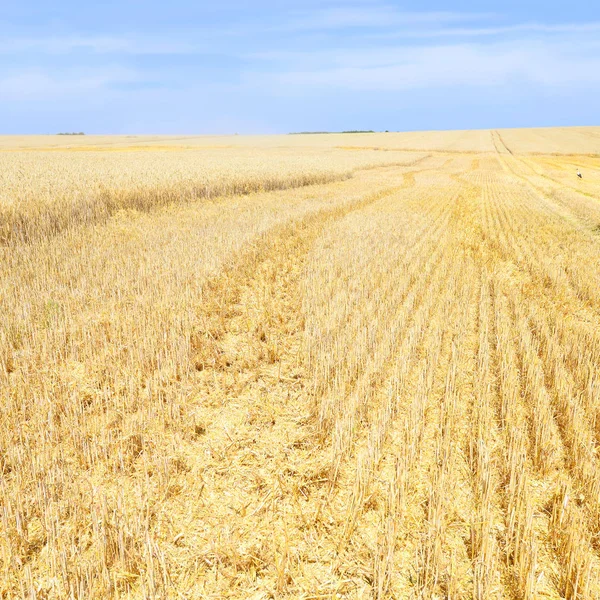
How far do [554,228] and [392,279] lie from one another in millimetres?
6982

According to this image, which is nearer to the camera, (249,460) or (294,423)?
(249,460)

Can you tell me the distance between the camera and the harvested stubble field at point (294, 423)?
8.02ft

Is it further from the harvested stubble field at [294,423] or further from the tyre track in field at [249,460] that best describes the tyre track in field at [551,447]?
the tyre track in field at [249,460]

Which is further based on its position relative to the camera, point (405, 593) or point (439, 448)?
point (439, 448)

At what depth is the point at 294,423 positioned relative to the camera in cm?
380

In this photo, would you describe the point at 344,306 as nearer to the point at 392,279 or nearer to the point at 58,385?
the point at 392,279

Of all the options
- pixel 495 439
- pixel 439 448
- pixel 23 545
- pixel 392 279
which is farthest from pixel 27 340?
pixel 392 279

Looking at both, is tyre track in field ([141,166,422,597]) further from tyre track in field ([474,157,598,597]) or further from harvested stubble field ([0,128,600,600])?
tyre track in field ([474,157,598,597])

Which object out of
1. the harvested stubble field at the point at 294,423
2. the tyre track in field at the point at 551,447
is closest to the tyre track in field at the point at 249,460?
the harvested stubble field at the point at 294,423

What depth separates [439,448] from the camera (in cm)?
330

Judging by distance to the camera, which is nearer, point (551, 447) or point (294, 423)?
point (551, 447)

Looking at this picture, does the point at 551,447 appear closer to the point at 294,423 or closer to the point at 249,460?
the point at 294,423

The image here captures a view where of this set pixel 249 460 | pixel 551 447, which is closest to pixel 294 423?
pixel 249 460

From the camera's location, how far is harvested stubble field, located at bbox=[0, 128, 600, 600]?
245 centimetres
